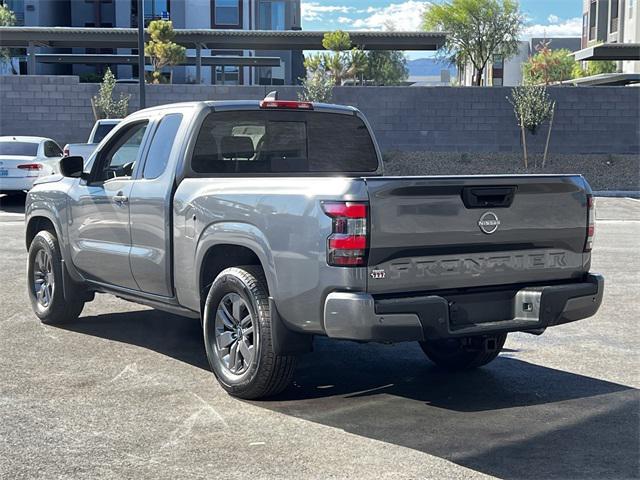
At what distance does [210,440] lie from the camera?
5227mm

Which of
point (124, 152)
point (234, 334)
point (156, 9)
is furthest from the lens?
point (156, 9)

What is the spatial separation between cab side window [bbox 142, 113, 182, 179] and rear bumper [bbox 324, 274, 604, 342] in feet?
7.60

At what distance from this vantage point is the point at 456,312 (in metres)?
5.65

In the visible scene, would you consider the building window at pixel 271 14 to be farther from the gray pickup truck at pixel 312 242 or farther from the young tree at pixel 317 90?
the gray pickup truck at pixel 312 242

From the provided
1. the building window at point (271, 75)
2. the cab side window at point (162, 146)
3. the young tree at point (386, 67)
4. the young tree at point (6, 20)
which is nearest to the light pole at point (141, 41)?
the cab side window at point (162, 146)

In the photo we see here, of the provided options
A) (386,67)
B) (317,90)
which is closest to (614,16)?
(386,67)

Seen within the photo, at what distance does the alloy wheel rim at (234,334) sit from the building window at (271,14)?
67.1 meters

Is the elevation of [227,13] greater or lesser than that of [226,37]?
greater

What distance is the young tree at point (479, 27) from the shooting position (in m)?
59.7

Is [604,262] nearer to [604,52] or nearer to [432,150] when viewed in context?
[432,150]

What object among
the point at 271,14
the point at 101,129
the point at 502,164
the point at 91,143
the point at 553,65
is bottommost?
the point at 502,164

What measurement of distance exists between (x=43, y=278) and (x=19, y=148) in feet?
44.2

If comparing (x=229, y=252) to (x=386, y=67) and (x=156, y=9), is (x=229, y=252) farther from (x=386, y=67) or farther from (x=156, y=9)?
(x=386, y=67)

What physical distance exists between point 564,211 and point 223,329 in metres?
2.41
